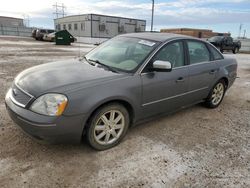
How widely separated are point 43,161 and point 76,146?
1.55 ft

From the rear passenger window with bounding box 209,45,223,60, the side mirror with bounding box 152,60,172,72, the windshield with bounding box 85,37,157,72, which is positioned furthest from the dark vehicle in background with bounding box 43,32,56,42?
the side mirror with bounding box 152,60,172,72

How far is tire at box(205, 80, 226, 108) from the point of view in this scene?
4375 millimetres

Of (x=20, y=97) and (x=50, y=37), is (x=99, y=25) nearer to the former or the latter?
(x=50, y=37)

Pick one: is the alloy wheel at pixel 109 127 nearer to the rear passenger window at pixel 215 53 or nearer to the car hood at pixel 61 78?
the car hood at pixel 61 78

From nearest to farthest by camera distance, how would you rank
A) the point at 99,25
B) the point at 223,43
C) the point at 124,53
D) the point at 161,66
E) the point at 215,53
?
the point at 161,66 < the point at 124,53 < the point at 215,53 < the point at 223,43 < the point at 99,25

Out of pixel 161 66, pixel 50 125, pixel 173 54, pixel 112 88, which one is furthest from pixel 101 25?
pixel 50 125

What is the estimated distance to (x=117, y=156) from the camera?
269cm

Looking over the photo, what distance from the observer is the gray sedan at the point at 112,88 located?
2.34 m

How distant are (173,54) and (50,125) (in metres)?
2.26

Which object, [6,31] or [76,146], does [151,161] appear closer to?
[76,146]

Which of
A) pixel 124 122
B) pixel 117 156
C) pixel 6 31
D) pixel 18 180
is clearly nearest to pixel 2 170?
pixel 18 180

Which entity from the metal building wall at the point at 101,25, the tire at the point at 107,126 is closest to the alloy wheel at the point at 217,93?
the tire at the point at 107,126

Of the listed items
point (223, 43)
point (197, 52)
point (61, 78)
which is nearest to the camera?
point (61, 78)

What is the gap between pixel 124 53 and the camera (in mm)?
3338
